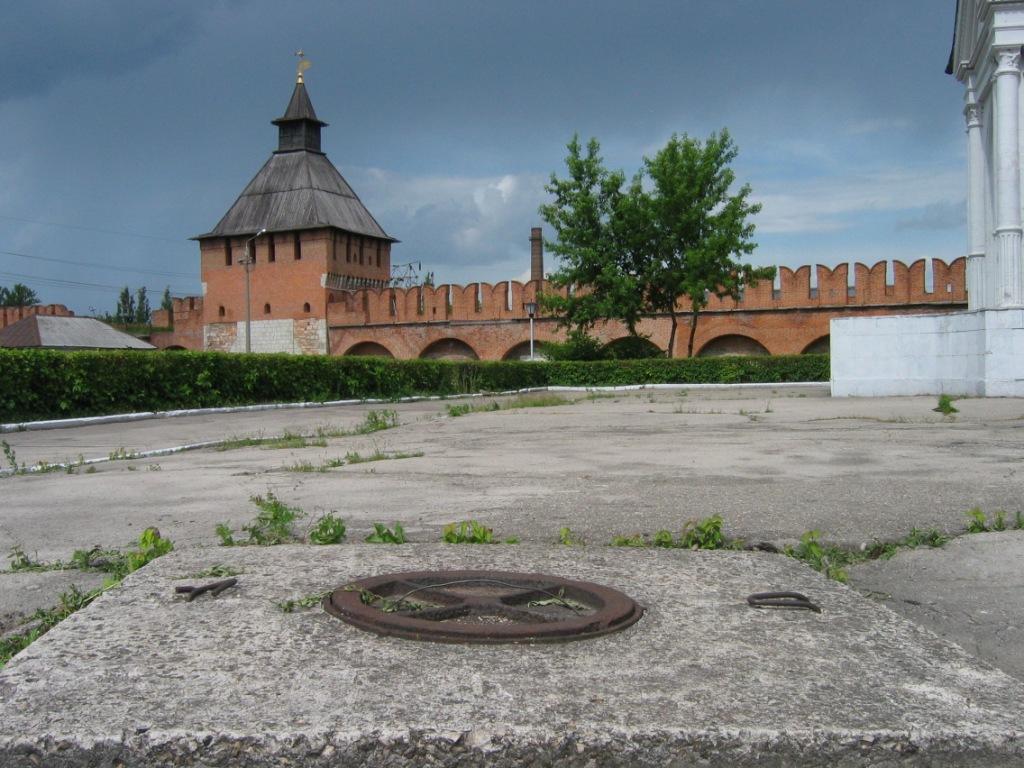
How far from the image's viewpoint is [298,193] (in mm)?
43469


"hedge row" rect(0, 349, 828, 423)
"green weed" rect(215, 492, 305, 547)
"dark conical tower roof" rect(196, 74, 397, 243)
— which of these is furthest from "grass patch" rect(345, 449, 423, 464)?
"dark conical tower roof" rect(196, 74, 397, 243)

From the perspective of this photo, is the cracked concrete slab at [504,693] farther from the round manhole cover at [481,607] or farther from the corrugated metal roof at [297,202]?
the corrugated metal roof at [297,202]

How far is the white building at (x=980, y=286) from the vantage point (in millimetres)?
13164

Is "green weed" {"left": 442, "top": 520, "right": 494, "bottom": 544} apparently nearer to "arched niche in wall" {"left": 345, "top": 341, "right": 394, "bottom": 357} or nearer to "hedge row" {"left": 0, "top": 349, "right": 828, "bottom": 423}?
"hedge row" {"left": 0, "top": 349, "right": 828, "bottom": 423}

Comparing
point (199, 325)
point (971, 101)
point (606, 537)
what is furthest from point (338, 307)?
point (606, 537)

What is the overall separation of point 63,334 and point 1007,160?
38.5 meters

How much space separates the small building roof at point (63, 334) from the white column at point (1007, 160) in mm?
36350

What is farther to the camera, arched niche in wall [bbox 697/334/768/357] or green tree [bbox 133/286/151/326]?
green tree [bbox 133/286/151/326]

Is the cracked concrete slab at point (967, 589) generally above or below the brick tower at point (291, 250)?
below

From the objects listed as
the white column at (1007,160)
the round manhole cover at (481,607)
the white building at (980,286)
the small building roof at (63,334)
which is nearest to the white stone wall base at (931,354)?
the white building at (980,286)

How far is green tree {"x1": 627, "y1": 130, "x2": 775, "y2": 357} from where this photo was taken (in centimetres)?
2952

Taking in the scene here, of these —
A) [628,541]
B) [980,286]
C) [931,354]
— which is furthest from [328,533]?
[980,286]

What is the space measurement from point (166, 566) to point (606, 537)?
4.86 ft

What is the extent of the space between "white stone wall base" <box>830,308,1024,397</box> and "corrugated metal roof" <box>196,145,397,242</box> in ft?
101
